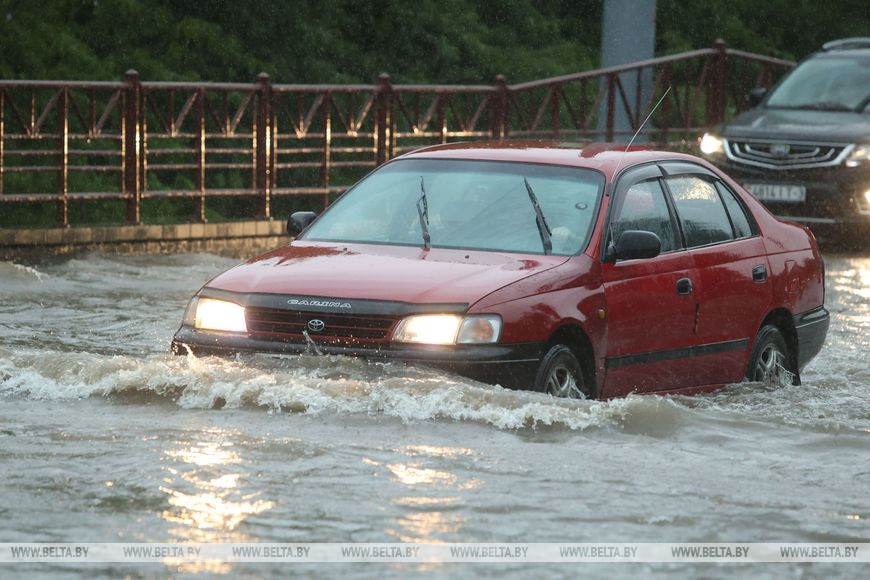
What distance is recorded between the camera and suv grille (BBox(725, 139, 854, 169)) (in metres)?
20.5

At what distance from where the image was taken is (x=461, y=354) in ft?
28.6

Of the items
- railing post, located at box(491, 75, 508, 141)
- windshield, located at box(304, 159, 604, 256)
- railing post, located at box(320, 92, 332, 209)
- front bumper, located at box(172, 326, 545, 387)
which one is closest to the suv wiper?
windshield, located at box(304, 159, 604, 256)

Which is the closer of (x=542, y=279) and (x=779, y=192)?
(x=542, y=279)

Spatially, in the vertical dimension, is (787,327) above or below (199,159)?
below

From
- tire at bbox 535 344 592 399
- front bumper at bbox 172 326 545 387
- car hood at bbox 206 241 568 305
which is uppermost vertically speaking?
car hood at bbox 206 241 568 305

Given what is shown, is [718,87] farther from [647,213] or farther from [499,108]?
[647,213]

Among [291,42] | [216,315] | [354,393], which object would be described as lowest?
[354,393]

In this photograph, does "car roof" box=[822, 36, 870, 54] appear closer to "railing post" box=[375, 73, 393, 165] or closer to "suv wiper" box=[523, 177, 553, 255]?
"railing post" box=[375, 73, 393, 165]

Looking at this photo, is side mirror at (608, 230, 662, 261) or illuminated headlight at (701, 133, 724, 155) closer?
side mirror at (608, 230, 662, 261)

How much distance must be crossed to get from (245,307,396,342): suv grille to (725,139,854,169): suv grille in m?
12.4

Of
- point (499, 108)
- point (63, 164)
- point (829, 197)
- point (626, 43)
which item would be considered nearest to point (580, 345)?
point (63, 164)

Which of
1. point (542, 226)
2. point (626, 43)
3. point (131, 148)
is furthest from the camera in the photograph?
point (626, 43)

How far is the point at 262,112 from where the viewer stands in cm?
2097

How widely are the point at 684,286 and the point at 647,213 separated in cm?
40
